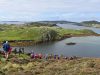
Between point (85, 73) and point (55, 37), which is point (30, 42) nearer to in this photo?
point (55, 37)

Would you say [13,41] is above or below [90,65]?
below

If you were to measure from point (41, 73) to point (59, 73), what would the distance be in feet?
5.54

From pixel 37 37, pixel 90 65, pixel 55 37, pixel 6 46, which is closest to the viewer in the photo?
pixel 90 65

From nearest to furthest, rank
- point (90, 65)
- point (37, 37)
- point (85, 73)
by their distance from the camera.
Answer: point (85, 73), point (90, 65), point (37, 37)

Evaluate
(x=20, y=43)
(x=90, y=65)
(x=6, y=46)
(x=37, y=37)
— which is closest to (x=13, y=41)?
(x=20, y=43)

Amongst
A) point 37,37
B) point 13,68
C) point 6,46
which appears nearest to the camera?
point 13,68

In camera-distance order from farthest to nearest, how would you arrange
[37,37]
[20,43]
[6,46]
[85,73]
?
[37,37]
[20,43]
[6,46]
[85,73]

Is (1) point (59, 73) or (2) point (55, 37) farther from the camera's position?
(2) point (55, 37)

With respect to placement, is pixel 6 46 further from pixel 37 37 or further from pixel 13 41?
pixel 37 37

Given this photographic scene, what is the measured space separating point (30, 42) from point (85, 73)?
110 metres

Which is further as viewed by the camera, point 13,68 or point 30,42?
point 30,42

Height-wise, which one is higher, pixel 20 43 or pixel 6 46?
pixel 6 46

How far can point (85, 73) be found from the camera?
75.0ft

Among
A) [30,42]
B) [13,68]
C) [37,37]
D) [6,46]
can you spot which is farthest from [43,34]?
[13,68]
